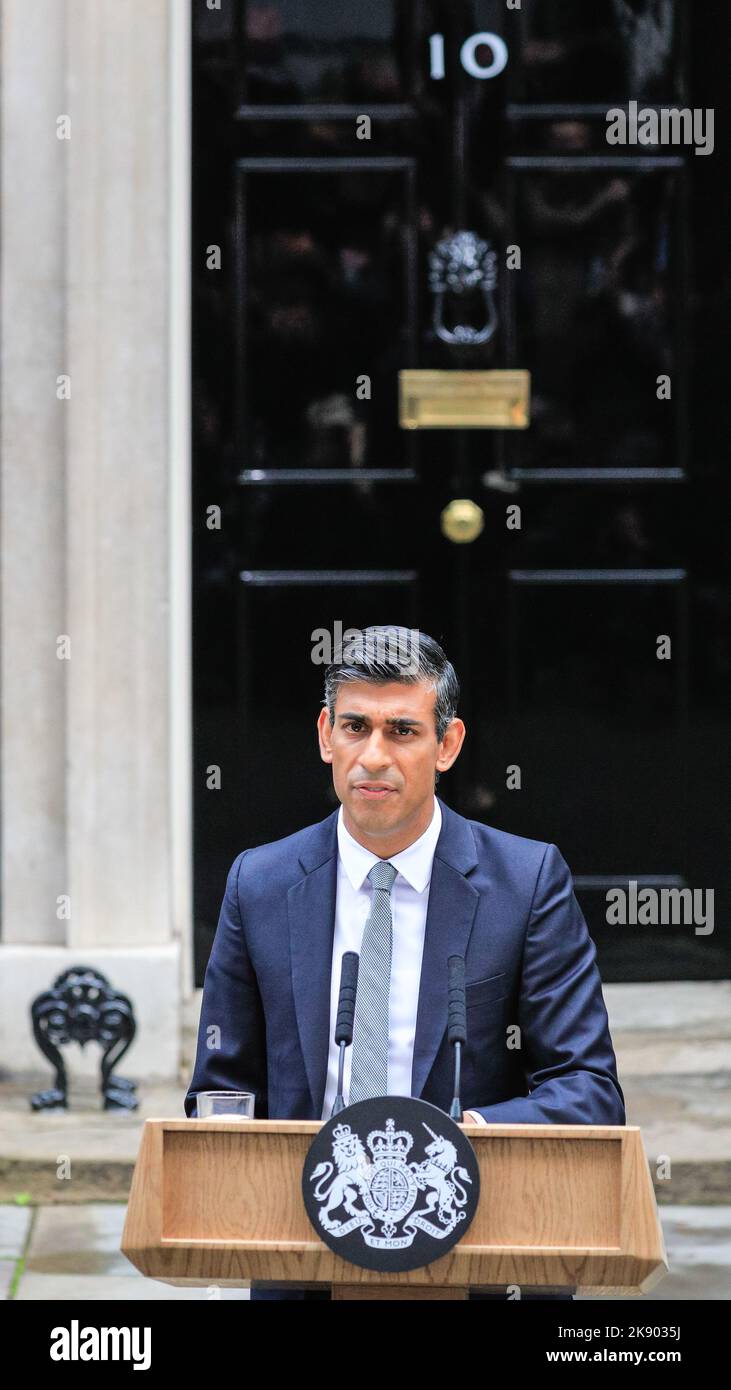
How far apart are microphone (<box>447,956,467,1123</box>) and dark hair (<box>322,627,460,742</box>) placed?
1.42 feet

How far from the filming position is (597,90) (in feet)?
23.2

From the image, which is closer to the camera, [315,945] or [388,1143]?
[388,1143]

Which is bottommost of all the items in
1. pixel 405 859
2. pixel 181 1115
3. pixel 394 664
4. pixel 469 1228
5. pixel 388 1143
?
pixel 181 1115

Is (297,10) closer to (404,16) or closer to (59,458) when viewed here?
(404,16)

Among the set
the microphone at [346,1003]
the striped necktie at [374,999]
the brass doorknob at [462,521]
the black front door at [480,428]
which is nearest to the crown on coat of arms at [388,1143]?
the microphone at [346,1003]

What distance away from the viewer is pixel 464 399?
7.16 metres

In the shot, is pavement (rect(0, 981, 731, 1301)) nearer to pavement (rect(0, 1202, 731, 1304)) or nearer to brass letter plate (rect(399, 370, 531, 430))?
pavement (rect(0, 1202, 731, 1304))

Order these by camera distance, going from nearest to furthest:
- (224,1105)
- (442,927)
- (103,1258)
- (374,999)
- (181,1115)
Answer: (224,1105) < (374,999) < (442,927) < (103,1258) < (181,1115)

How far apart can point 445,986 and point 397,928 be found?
153 mm

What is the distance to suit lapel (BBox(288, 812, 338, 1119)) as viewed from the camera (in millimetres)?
3438

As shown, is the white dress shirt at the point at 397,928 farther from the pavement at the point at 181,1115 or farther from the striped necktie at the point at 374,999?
the pavement at the point at 181,1115

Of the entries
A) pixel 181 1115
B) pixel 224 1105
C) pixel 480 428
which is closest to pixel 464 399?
pixel 480 428

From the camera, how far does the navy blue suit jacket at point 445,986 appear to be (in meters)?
3.42

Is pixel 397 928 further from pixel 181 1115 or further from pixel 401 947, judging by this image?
pixel 181 1115
